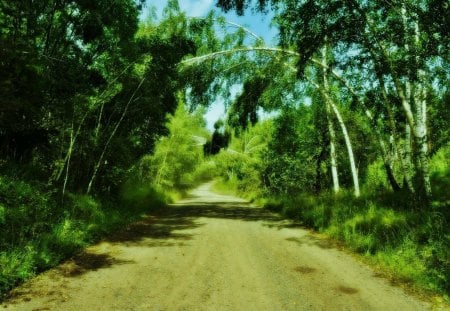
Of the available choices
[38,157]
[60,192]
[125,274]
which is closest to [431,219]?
[125,274]

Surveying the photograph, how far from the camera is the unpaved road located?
541 centimetres

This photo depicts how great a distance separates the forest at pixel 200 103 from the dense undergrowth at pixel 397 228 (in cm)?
4

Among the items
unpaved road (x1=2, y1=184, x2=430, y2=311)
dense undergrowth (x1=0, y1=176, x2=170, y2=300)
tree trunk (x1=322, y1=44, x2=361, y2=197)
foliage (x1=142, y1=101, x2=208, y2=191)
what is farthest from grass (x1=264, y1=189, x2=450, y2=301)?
foliage (x1=142, y1=101, x2=208, y2=191)

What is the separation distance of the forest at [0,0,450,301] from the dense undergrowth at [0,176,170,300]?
0.03 meters

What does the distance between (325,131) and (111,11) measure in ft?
38.4

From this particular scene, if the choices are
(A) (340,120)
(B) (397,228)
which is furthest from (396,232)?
(A) (340,120)

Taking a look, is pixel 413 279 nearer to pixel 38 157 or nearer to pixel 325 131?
pixel 38 157

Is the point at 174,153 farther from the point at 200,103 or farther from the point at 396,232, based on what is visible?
the point at 396,232

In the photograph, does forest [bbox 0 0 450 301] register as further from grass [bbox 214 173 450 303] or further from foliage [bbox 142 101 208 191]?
foliage [bbox 142 101 208 191]

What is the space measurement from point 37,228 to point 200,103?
10.6 meters

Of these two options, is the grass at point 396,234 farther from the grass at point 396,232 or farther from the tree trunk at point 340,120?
the tree trunk at point 340,120

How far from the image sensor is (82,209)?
1071cm

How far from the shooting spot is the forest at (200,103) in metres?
7.71

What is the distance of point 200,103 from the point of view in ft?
57.0
